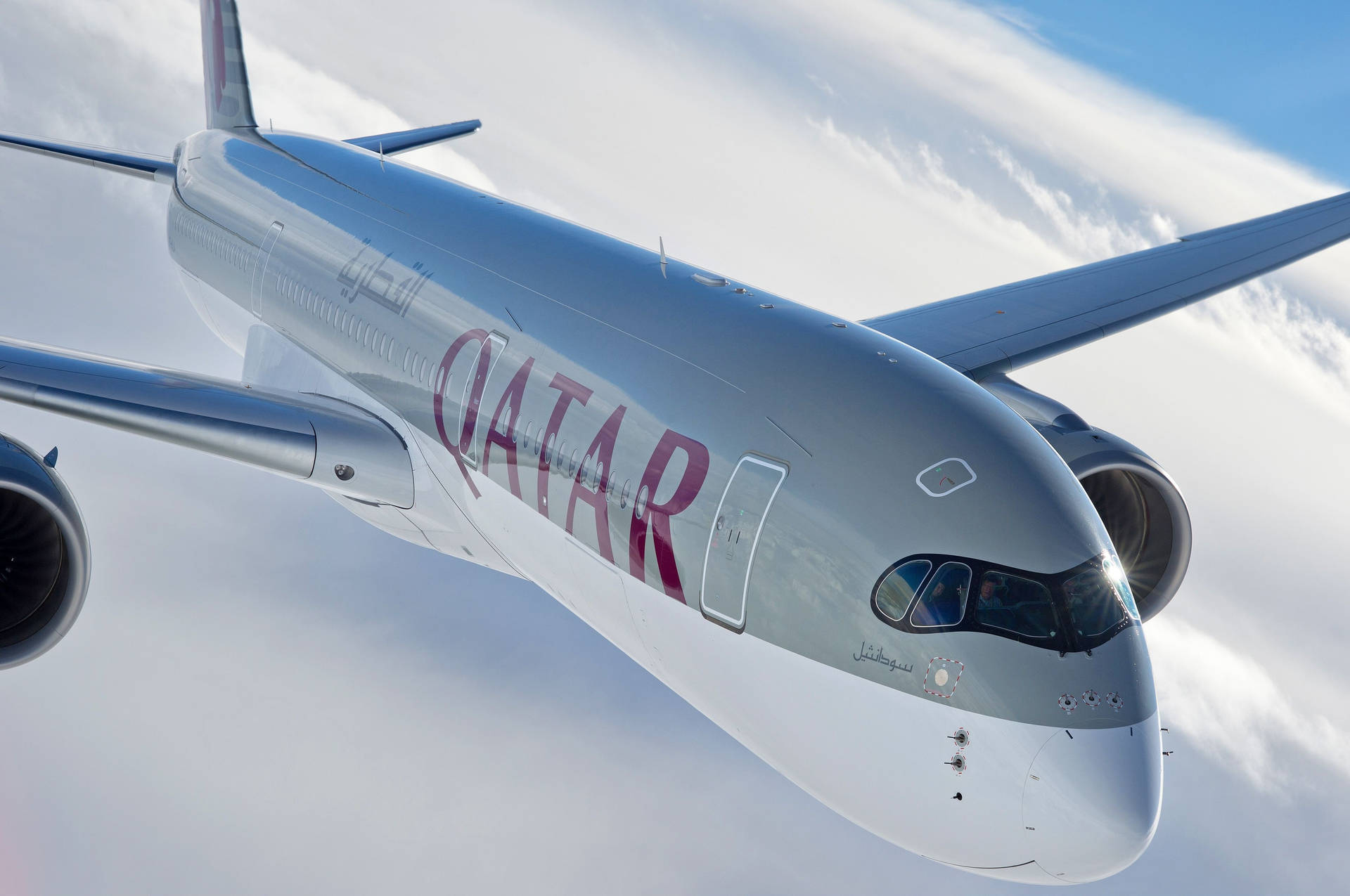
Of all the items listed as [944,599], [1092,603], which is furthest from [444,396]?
[1092,603]

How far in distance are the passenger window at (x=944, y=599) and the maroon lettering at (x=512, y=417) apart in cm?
461

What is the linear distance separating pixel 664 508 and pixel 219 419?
6196 millimetres

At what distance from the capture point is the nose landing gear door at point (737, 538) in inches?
273

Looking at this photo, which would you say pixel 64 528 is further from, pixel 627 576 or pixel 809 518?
pixel 809 518

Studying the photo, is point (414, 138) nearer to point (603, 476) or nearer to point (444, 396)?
point (444, 396)

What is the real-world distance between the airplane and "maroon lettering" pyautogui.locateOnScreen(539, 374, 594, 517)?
0.04 m

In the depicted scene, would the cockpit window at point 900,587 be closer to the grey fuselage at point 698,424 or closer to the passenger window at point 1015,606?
the grey fuselage at point 698,424

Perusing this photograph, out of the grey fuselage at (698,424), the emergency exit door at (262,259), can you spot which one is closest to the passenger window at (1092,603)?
the grey fuselage at (698,424)

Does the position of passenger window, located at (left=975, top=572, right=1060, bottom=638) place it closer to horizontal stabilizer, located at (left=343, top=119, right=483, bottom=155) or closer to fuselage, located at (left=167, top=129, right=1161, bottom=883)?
fuselage, located at (left=167, top=129, right=1161, bottom=883)

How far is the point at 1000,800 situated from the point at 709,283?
535cm

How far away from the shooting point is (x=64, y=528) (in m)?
10.0

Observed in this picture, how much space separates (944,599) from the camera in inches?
236

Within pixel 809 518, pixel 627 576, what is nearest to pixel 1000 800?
pixel 809 518

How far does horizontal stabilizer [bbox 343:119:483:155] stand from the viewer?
67.4 feet
